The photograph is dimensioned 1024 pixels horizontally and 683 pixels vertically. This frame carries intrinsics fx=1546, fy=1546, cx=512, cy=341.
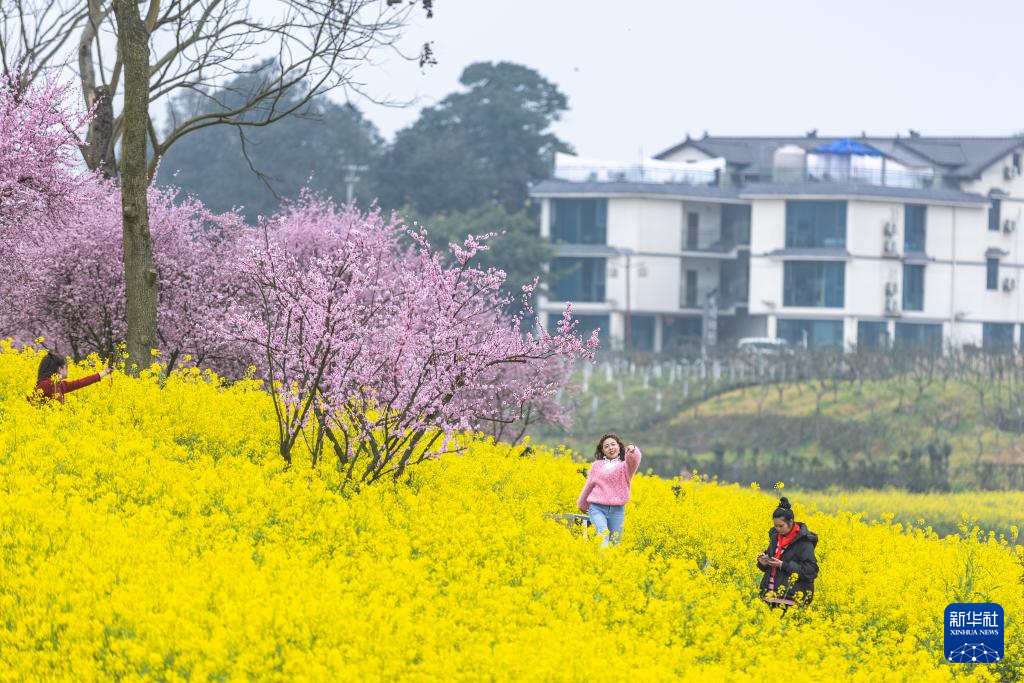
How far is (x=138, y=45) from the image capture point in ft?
71.4

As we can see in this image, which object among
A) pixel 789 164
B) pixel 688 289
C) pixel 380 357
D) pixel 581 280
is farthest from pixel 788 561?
pixel 688 289

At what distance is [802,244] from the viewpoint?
74.2m

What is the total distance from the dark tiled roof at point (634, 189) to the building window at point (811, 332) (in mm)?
8182

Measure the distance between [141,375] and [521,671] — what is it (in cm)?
1185

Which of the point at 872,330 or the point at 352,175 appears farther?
the point at 352,175

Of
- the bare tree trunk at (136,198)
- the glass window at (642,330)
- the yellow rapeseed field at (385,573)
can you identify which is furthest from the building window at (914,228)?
the bare tree trunk at (136,198)

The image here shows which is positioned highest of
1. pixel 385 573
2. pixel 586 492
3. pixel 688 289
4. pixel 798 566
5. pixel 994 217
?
pixel 994 217

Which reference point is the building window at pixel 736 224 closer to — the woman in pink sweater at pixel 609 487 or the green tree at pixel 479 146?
the green tree at pixel 479 146

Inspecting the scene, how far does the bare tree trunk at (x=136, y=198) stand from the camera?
854 inches

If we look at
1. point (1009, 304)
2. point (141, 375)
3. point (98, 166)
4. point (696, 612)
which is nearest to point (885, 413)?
point (1009, 304)

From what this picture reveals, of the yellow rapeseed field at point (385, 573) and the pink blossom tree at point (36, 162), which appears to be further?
the pink blossom tree at point (36, 162)

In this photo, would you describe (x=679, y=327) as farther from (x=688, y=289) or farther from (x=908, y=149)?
(x=908, y=149)

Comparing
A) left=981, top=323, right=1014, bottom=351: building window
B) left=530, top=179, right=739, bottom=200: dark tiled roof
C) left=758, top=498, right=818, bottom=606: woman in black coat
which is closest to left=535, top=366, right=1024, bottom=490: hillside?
left=530, top=179, right=739, bottom=200: dark tiled roof

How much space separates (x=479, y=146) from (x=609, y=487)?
7560 cm
